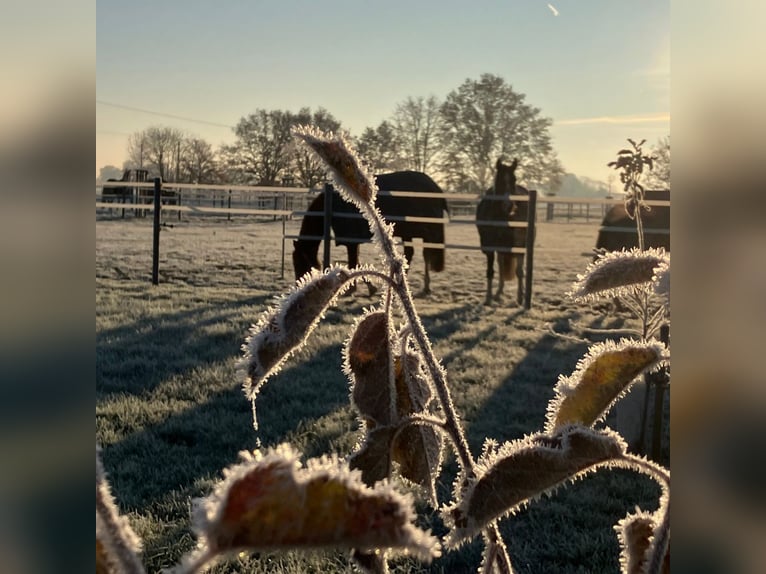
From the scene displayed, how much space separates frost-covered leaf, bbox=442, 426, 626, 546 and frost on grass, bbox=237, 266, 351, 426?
0.08 m

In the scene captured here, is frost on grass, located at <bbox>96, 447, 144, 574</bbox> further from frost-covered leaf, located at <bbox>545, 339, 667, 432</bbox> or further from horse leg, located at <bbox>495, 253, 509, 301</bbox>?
horse leg, located at <bbox>495, 253, 509, 301</bbox>

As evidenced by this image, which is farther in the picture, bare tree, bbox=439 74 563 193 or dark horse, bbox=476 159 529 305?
bare tree, bbox=439 74 563 193

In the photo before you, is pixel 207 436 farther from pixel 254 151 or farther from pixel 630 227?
pixel 254 151

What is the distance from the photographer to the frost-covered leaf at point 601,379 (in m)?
0.30

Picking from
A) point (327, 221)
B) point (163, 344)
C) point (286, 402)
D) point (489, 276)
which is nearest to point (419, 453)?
point (286, 402)

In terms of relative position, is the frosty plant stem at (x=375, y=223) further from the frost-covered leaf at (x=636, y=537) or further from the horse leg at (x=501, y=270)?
the horse leg at (x=501, y=270)

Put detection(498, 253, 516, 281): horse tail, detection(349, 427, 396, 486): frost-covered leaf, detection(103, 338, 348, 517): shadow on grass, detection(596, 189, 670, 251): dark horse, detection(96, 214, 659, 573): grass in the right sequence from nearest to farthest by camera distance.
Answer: detection(349, 427, 396, 486): frost-covered leaf, detection(96, 214, 659, 573): grass, detection(103, 338, 348, 517): shadow on grass, detection(596, 189, 670, 251): dark horse, detection(498, 253, 516, 281): horse tail

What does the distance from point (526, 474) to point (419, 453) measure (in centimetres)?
10

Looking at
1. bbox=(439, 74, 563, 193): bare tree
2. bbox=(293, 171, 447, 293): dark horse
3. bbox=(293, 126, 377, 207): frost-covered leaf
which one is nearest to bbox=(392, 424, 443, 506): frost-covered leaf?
bbox=(293, 126, 377, 207): frost-covered leaf

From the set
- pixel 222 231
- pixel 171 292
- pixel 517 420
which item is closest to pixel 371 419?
pixel 517 420

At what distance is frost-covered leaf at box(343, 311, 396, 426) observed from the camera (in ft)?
0.98

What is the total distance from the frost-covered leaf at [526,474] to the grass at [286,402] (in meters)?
0.05

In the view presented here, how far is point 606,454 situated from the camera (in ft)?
0.80
